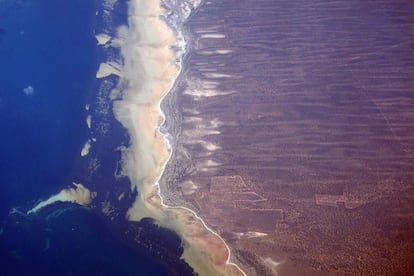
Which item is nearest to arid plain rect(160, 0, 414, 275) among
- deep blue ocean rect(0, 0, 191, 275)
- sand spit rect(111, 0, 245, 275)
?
sand spit rect(111, 0, 245, 275)

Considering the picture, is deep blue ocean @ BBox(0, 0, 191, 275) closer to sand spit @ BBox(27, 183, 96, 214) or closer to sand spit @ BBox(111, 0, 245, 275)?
sand spit @ BBox(27, 183, 96, 214)

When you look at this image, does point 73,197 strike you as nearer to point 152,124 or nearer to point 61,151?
point 61,151

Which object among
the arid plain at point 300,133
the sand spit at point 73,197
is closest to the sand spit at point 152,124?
the arid plain at point 300,133

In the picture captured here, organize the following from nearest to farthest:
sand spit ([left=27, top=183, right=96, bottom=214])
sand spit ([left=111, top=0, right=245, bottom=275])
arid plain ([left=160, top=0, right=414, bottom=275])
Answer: arid plain ([left=160, top=0, right=414, bottom=275])
sand spit ([left=111, top=0, right=245, bottom=275])
sand spit ([left=27, top=183, right=96, bottom=214])

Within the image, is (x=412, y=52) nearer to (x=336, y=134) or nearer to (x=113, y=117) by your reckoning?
(x=336, y=134)

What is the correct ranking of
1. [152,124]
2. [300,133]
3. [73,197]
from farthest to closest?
[152,124] < [300,133] < [73,197]

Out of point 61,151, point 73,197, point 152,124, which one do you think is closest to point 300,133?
point 152,124

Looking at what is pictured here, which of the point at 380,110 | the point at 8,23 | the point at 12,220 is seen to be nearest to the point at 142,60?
the point at 8,23
